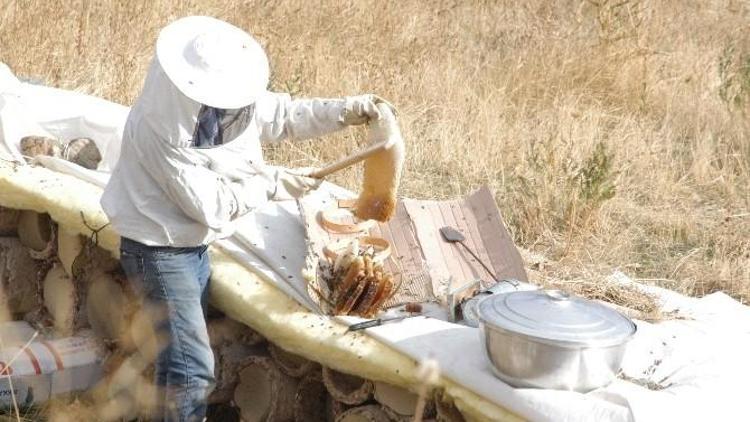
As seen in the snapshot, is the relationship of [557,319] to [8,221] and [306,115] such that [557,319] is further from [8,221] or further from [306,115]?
[8,221]

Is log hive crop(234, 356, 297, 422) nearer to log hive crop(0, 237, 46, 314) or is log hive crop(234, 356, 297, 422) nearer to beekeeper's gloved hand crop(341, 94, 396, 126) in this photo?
beekeeper's gloved hand crop(341, 94, 396, 126)

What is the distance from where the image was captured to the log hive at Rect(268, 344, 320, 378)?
356cm

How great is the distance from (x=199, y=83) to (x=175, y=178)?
32cm

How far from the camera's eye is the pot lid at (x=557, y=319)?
269cm

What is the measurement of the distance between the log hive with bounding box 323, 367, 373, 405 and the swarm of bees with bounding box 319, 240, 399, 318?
231mm

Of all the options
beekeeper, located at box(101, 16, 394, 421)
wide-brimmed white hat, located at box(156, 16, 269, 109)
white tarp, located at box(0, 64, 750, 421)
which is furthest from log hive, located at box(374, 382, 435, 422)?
wide-brimmed white hat, located at box(156, 16, 269, 109)

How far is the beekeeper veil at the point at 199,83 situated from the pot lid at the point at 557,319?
1074 millimetres

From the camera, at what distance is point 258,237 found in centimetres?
377

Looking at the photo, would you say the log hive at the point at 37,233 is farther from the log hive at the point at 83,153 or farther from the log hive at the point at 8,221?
the log hive at the point at 83,153

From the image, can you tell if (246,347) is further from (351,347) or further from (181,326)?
(351,347)

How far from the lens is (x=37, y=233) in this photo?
4.35 meters

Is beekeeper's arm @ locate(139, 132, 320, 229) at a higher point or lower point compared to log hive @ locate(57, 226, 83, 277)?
higher

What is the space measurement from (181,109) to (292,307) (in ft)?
2.70

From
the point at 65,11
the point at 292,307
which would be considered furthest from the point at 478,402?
the point at 65,11
